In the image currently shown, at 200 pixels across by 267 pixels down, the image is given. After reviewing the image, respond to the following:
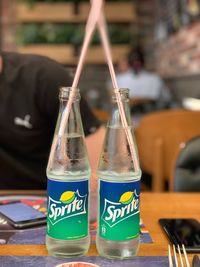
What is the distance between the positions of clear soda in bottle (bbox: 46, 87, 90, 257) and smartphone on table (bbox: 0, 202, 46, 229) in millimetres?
157

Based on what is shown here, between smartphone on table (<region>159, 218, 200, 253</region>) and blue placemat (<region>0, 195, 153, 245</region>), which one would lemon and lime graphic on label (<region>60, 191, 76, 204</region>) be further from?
smartphone on table (<region>159, 218, 200, 253</region>)

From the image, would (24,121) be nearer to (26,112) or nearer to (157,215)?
(26,112)

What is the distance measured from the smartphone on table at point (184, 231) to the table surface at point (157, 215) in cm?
1

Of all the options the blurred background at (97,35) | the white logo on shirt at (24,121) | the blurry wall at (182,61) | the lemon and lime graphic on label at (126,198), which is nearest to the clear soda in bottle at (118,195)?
the lemon and lime graphic on label at (126,198)

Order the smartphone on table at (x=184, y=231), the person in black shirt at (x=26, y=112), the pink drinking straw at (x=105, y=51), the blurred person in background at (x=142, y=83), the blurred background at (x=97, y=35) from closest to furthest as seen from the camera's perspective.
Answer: the pink drinking straw at (x=105, y=51) < the smartphone on table at (x=184, y=231) < the person in black shirt at (x=26, y=112) < the blurred background at (x=97, y=35) < the blurred person in background at (x=142, y=83)

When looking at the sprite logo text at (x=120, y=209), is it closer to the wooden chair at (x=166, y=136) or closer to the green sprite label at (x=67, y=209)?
the green sprite label at (x=67, y=209)

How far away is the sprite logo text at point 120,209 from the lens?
0.72 metres

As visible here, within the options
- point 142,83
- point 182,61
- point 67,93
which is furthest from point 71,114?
point 142,83

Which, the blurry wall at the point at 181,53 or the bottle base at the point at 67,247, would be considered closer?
the bottle base at the point at 67,247

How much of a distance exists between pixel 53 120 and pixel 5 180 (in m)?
0.27

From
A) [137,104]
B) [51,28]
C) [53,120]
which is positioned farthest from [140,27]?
[53,120]

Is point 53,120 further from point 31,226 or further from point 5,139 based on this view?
point 31,226

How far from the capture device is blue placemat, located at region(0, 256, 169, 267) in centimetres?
73

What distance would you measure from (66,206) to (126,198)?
94mm
